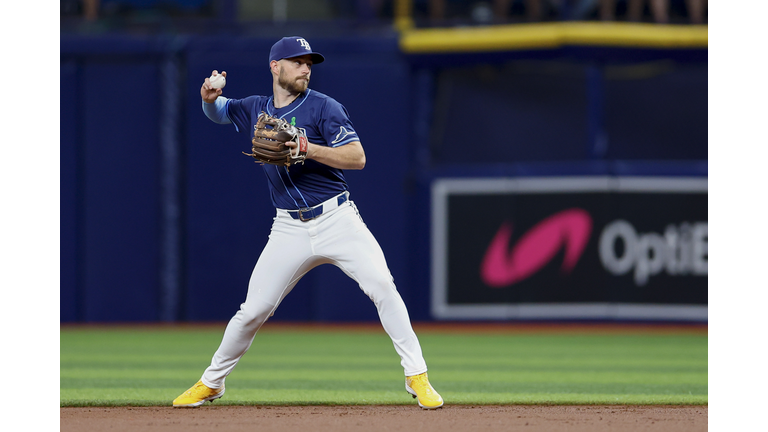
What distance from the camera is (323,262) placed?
4777mm

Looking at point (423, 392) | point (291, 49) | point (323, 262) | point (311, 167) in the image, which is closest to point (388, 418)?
point (423, 392)

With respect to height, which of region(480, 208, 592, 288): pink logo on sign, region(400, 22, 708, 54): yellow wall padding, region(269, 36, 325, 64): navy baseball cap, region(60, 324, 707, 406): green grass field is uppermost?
region(400, 22, 708, 54): yellow wall padding

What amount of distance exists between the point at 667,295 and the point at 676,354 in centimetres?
263

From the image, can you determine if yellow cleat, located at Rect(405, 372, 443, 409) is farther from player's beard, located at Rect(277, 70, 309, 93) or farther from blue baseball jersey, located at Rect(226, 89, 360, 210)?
player's beard, located at Rect(277, 70, 309, 93)

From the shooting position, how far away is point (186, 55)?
39.2 feet

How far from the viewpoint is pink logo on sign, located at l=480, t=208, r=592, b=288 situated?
1133cm

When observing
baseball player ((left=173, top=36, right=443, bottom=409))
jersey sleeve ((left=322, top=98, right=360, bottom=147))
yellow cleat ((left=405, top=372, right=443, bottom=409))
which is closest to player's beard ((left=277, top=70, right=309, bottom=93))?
baseball player ((left=173, top=36, right=443, bottom=409))

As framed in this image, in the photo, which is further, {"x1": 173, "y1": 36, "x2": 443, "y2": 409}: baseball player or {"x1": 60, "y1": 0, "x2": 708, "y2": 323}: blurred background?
{"x1": 60, "y1": 0, "x2": 708, "y2": 323}: blurred background

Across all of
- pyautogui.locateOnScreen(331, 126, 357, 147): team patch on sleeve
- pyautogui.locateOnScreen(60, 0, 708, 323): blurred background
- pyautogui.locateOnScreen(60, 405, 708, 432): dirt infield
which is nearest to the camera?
pyautogui.locateOnScreen(60, 405, 708, 432): dirt infield

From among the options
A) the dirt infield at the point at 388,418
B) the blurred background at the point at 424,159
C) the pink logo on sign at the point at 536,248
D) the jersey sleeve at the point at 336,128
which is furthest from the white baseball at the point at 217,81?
the pink logo on sign at the point at 536,248

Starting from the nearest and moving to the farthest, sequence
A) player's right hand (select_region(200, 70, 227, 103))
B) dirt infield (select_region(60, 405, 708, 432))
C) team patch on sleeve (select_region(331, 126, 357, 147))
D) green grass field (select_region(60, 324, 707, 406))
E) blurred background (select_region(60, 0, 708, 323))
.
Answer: dirt infield (select_region(60, 405, 708, 432))
team patch on sleeve (select_region(331, 126, 357, 147))
player's right hand (select_region(200, 70, 227, 103))
green grass field (select_region(60, 324, 707, 406))
blurred background (select_region(60, 0, 708, 323))

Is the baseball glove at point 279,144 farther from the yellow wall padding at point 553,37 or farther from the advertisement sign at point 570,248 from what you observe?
the yellow wall padding at point 553,37

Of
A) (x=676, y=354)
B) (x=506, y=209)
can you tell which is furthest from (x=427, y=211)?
(x=676, y=354)

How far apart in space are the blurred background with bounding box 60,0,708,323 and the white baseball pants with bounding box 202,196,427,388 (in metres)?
6.80
